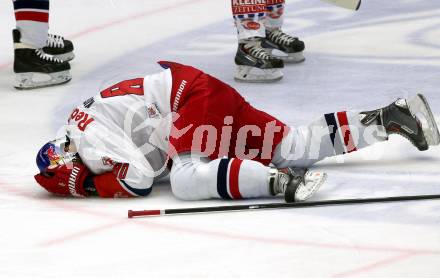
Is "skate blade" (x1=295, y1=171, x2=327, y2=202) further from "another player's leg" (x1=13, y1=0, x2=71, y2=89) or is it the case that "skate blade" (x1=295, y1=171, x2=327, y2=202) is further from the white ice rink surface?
"another player's leg" (x1=13, y1=0, x2=71, y2=89)

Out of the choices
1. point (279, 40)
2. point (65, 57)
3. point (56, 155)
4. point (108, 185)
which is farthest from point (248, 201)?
point (65, 57)

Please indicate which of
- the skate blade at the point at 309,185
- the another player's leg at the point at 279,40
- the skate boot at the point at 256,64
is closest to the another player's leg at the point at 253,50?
the skate boot at the point at 256,64

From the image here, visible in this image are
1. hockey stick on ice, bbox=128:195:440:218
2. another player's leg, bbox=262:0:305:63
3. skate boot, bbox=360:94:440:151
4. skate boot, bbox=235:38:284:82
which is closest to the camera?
hockey stick on ice, bbox=128:195:440:218

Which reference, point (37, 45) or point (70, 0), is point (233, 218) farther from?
point (70, 0)

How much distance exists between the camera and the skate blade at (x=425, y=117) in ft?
7.85

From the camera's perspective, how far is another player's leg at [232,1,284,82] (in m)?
3.33

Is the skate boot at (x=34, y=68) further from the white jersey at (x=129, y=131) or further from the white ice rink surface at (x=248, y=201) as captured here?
the white jersey at (x=129, y=131)

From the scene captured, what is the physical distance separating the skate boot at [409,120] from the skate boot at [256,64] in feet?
3.08

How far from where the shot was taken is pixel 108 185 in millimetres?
2221

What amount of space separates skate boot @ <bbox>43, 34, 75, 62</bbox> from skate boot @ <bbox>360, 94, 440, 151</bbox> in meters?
1.53

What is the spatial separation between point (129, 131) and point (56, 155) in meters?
0.16

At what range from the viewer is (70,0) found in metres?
4.65

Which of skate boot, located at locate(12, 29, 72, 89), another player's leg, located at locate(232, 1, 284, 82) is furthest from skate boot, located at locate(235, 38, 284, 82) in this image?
skate boot, located at locate(12, 29, 72, 89)

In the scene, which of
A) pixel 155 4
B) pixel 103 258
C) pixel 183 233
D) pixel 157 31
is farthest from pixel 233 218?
pixel 155 4
